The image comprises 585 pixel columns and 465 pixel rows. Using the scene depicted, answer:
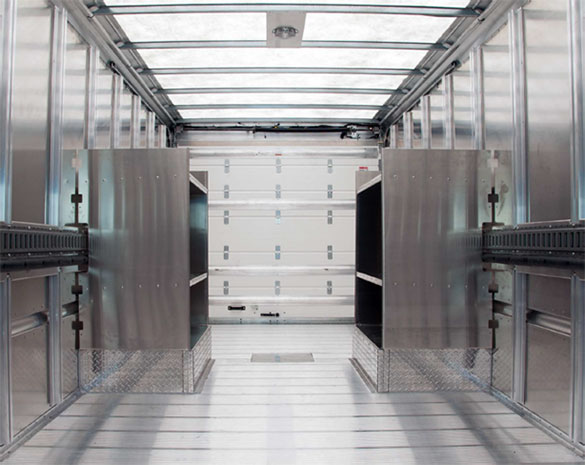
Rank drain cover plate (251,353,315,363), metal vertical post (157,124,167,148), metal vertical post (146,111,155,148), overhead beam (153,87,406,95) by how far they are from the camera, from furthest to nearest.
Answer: metal vertical post (157,124,167,148) → metal vertical post (146,111,155,148) → overhead beam (153,87,406,95) → drain cover plate (251,353,315,363)

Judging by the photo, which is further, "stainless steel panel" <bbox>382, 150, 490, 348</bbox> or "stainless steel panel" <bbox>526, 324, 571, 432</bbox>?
"stainless steel panel" <bbox>382, 150, 490, 348</bbox>

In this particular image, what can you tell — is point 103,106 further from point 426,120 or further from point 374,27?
point 426,120

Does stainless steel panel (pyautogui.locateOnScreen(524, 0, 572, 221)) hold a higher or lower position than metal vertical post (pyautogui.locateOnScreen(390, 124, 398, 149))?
lower

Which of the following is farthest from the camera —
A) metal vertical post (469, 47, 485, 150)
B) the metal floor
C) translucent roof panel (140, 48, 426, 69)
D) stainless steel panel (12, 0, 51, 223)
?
translucent roof panel (140, 48, 426, 69)

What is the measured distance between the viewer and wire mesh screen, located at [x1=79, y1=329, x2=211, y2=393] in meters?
3.66

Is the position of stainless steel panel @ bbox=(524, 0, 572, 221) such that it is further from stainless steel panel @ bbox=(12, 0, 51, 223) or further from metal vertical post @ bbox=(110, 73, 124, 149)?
metal vertical post @ bbox=(110, 73, 124, 149)

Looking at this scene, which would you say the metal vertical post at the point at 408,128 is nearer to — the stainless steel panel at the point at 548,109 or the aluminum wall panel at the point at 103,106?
the stainless steel panel at the point at 548,109

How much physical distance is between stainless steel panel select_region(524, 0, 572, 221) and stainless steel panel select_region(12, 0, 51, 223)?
11.1 ft

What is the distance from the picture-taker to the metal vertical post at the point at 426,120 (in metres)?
5.26

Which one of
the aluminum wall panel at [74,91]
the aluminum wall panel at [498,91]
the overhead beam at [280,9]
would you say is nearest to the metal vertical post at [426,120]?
the aluminum wall panel at [498,91]

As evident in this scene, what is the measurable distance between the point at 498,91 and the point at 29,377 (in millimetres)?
4047

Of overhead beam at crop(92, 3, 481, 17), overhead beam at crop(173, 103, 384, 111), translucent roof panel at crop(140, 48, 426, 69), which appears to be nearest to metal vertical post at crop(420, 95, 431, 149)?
translucent roof panel at crop(140, 48, 426, 69)

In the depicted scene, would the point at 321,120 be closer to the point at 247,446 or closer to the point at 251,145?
the point at 251,145

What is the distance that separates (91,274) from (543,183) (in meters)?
3.37
